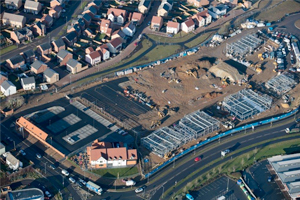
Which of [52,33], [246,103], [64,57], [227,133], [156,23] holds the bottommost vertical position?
[227,133]

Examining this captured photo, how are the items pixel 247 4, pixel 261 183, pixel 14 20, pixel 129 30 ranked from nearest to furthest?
1. pixel 261 183
2. pixel 129 30
3. pixel 14 20
4. pixel 247 4

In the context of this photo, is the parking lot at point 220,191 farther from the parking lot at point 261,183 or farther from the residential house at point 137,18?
the residential house at point 137,18

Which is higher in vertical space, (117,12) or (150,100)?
(117,12)

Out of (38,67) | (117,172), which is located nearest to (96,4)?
(38,67)

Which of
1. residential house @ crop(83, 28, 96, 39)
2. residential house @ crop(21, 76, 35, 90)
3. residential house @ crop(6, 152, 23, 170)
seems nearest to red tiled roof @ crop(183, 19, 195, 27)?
residential house @ crop(83, 28, 96, 39)

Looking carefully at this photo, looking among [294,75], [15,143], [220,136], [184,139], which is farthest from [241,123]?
[15,143]

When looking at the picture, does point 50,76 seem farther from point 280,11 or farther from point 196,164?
point 280,11
